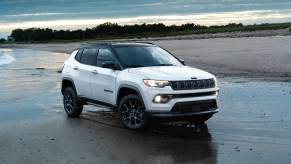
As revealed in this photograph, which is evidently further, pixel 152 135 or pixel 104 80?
pixel 104 80

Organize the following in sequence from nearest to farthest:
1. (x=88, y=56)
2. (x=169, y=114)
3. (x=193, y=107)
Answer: (x=169, y=114) < (x=193, y=107) < (x=88, y=56)

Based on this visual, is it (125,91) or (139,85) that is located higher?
(139,85)

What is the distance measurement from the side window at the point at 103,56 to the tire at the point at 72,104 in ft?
3.96

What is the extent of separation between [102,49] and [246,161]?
4.76 m

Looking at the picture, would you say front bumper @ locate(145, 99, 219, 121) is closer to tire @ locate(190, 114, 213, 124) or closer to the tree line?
tire @ locate(190, 114, 213, 124)

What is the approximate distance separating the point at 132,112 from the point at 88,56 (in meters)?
2.25

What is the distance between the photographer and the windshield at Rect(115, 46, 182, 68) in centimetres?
1027

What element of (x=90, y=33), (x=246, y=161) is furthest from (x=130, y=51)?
(x=90, y=33)

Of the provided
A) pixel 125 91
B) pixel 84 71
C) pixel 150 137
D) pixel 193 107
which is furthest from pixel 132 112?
pixel 84 71

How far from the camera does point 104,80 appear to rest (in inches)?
412

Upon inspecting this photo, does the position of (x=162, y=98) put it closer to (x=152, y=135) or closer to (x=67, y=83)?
(x=152, y=135)

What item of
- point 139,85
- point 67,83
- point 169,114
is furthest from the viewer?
point 67,83

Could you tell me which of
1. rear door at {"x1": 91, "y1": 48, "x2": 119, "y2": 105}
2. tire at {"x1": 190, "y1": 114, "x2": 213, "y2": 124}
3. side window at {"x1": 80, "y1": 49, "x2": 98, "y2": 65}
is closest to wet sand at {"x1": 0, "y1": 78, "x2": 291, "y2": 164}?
tire at {"x1": 190, "y1": 114, "x2": 213, "y2": 124}

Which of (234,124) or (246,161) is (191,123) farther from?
A: (246,161)
